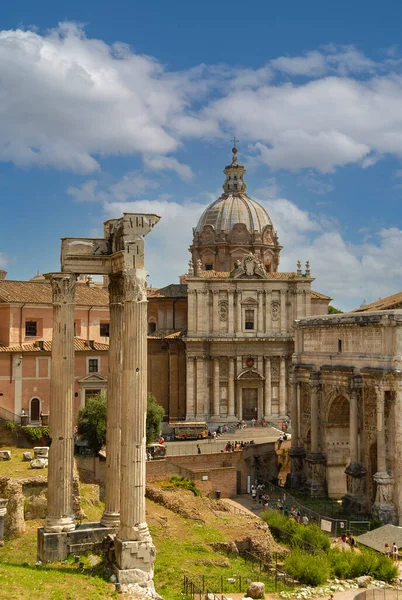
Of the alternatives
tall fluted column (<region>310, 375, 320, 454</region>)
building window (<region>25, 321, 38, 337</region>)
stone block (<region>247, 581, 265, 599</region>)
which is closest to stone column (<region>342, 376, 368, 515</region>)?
tall fluted column (<region>310, 375, 320, 454</region>)

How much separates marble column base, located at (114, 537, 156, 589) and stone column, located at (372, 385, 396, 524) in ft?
63.7

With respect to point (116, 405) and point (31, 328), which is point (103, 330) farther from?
point (116, 405)

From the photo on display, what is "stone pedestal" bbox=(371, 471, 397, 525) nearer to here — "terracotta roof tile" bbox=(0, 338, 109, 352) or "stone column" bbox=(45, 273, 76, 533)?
"terracotta roof tile" bbox=(0, 338, 109, 352)

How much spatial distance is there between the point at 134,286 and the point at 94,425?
20272 millimetres

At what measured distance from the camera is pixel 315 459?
39.5 m

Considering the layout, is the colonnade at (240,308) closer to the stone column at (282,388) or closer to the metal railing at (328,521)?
the stone column at (282,388)

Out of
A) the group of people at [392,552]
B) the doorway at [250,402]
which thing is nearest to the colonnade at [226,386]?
the doorway at [250,402]

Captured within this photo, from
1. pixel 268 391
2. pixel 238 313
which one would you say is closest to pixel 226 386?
pixel 268 391

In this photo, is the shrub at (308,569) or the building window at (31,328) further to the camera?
the building window at (31,328)

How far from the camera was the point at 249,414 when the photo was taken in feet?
176

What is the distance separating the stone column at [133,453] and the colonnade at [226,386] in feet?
118

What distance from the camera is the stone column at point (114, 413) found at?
18422 mm

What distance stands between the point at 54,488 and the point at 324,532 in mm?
16621

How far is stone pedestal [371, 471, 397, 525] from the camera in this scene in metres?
33.2
